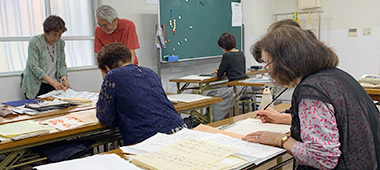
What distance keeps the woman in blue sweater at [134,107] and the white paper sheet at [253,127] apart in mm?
439

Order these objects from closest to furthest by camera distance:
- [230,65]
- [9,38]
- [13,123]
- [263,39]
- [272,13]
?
1. [263,39]
2. [13,123]
3. [9,38]
4. [230,65]
5. [272,13]

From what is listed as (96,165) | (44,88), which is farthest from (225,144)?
(44,88)

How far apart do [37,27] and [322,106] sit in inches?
142

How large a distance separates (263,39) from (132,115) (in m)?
1.03

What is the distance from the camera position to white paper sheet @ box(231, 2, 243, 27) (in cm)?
576

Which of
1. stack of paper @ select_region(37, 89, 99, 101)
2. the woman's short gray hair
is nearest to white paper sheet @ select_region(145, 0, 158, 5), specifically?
the woman's short gray hair

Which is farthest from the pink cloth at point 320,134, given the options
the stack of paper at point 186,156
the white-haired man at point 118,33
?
the white-haired man at point 118,33

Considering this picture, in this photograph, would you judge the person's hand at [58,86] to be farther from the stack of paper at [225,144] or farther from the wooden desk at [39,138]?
the stack of paper at [225,144]

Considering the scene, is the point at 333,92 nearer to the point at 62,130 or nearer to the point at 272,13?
the point at 62,130

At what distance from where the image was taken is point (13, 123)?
199cm

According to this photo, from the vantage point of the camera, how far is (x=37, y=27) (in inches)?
152

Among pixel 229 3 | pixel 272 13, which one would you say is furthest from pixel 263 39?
pixel 272 13

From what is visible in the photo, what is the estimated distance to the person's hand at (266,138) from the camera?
1308 mm

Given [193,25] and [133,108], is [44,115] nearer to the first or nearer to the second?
[133,108]
